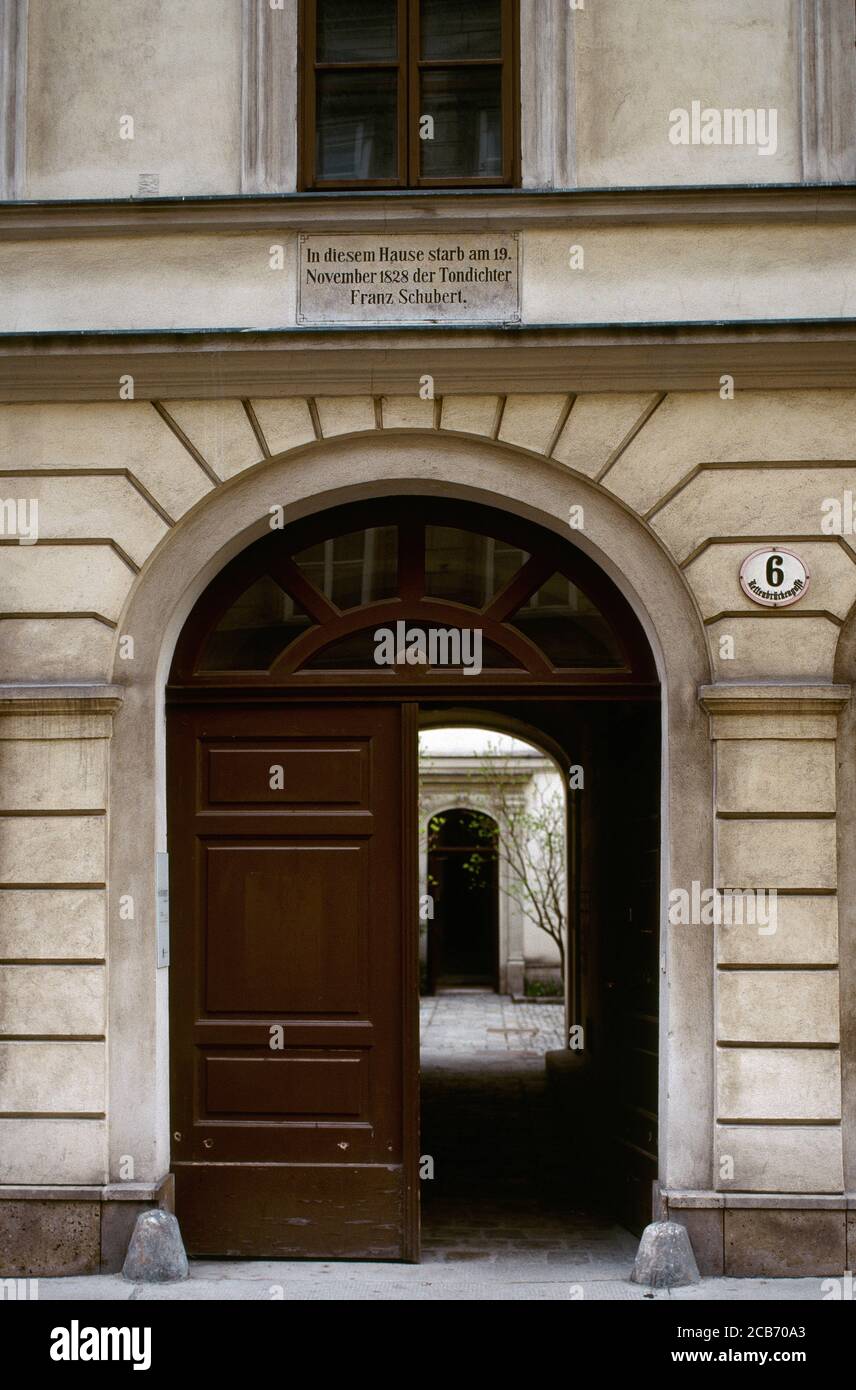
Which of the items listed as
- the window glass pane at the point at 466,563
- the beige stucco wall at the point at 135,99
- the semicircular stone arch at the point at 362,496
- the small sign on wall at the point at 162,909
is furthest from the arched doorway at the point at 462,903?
the beige stucco wall at the point at 135,99

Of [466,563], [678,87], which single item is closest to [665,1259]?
[466,563]

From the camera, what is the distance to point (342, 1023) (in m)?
7.80

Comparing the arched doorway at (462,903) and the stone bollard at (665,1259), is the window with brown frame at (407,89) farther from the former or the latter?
the arched doorway at (462,903)

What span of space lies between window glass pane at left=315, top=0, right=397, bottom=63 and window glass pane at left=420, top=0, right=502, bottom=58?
20cm

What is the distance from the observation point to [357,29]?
319 inches

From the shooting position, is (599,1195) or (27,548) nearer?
(27,548)

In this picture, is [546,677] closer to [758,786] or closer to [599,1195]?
[758,786]

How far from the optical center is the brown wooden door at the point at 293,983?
7.71 meters

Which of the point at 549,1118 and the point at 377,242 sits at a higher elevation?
the point at 377,242

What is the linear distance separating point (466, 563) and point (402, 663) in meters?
0.73

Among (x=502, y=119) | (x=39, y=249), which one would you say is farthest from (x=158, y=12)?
(x=502, y=119)

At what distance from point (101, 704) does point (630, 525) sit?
10.0ft

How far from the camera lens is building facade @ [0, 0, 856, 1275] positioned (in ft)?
24.3

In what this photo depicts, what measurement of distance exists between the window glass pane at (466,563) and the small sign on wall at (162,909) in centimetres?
216
